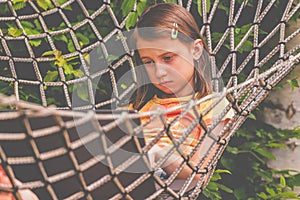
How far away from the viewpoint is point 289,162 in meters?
1.91

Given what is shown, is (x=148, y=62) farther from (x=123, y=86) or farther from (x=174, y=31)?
(x=123, y=86)

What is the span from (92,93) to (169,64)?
270 millimetres

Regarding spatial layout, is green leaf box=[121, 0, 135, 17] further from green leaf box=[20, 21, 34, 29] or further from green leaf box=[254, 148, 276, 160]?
green leaf box=[254, 148, 276, 160]

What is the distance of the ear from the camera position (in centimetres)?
154

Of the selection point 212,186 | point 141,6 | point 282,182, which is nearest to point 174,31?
point 141,6

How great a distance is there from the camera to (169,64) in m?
1.44

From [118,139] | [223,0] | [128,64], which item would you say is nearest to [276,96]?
[223,0]

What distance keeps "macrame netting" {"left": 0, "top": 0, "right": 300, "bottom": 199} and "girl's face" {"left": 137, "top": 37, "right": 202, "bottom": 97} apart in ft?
0.31

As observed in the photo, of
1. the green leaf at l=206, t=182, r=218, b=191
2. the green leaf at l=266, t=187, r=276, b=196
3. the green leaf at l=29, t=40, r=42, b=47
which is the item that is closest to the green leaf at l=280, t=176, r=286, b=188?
the green leaf at l=266, t=187, r=276, b=196

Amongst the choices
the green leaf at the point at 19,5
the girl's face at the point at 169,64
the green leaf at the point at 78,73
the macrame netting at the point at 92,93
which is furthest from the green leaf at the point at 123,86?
the green leaf at the point at 19,5

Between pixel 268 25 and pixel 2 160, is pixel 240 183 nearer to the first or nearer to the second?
pixel 268 25

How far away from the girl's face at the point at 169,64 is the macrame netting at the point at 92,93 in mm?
96

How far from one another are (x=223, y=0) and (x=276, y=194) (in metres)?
0.58

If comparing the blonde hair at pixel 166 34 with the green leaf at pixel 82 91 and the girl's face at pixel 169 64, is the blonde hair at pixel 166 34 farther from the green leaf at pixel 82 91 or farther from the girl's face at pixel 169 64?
the green leaf at pixel 82 91
